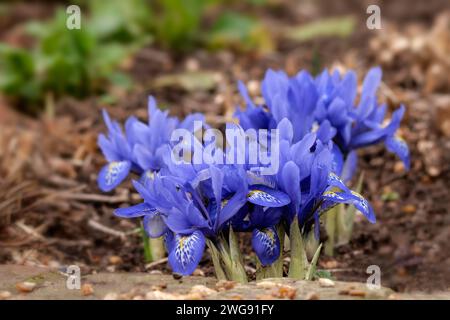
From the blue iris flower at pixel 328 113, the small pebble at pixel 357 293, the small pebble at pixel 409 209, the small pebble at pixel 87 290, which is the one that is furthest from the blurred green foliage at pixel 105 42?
the small pebble at pixel 357 293

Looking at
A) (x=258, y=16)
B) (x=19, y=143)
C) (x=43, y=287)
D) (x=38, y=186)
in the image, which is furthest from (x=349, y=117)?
(x=258, y=16)

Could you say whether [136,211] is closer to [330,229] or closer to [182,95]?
[330,229]

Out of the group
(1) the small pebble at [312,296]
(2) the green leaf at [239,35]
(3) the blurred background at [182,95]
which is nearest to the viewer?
(1) the small pebble at [312,296]

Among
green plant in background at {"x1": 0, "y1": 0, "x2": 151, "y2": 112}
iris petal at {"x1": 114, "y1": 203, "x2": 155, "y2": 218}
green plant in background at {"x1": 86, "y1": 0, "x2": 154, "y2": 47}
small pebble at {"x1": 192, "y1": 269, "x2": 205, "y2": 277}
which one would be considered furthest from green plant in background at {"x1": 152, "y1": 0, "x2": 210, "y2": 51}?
iris petal at {"x1": 114, "y1": 203, "x2": 155, "y2": 218}

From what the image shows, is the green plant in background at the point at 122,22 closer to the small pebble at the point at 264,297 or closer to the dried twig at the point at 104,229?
the dried twig at the point at 104,229

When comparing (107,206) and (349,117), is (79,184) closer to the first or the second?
(107,206)
